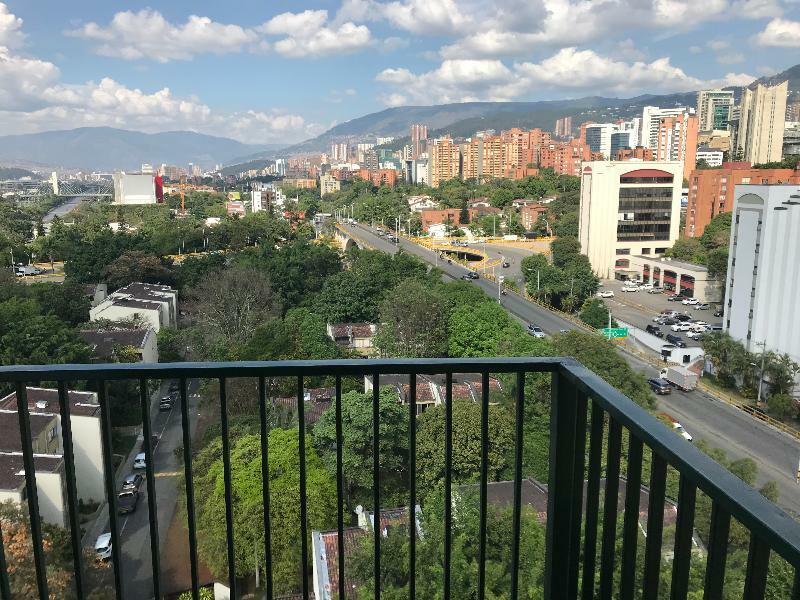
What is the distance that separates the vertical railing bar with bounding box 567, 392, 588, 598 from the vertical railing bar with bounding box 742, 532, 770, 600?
428mm

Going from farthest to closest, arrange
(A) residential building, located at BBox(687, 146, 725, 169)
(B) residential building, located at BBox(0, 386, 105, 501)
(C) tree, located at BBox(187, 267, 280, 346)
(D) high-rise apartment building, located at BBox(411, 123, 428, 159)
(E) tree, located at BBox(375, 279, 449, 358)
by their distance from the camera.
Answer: (D) high-rise apartment building, located at BBox(411, 123, 428, 159) → (A) residential building, located at BBox(687, 146, 725, 169) → (C) tree, located at BBox(187, 267, 280, 346) → (E) tree, located at BBox(375, 279, 449, 358) → (B) residential building, located at BBox(0, 386, 105, 501)

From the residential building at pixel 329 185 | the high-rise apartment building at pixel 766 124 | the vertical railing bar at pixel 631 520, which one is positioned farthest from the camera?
the residential building at pixel 329 185

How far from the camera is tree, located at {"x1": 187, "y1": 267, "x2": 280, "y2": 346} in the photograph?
14031 millimetres

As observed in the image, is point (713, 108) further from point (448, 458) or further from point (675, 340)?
point (448, 458)

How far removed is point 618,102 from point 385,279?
667ft

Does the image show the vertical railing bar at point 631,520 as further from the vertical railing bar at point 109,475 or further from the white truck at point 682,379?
the white truck at point 682,379

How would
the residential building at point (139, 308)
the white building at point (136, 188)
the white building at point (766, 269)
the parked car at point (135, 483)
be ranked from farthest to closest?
the white building at point (136, 188), the residential building at point (139, 308), the white building at point (766, 269), the parked car at point (135, 483)

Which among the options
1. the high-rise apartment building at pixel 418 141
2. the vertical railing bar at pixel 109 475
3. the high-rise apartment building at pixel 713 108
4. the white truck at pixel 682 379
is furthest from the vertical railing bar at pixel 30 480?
the high-rise apartment building at pixel 418 141

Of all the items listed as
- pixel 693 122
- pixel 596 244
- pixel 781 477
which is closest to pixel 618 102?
pixel 693 122

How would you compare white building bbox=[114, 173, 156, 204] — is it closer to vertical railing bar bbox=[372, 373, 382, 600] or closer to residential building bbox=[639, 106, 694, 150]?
residential building bbox=[639, 106, 694, 150]

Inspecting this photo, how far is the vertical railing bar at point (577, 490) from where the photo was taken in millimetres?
1059

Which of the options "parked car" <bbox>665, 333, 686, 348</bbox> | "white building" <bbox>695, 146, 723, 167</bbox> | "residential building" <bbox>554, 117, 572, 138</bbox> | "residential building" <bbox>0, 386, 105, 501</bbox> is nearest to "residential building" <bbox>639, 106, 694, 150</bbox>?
"white building" <bbox>695, 146, 723, 167</bbox>

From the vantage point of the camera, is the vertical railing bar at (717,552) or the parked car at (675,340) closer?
the vertical railing bar at (717,552)

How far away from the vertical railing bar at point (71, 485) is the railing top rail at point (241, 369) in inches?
1.7
